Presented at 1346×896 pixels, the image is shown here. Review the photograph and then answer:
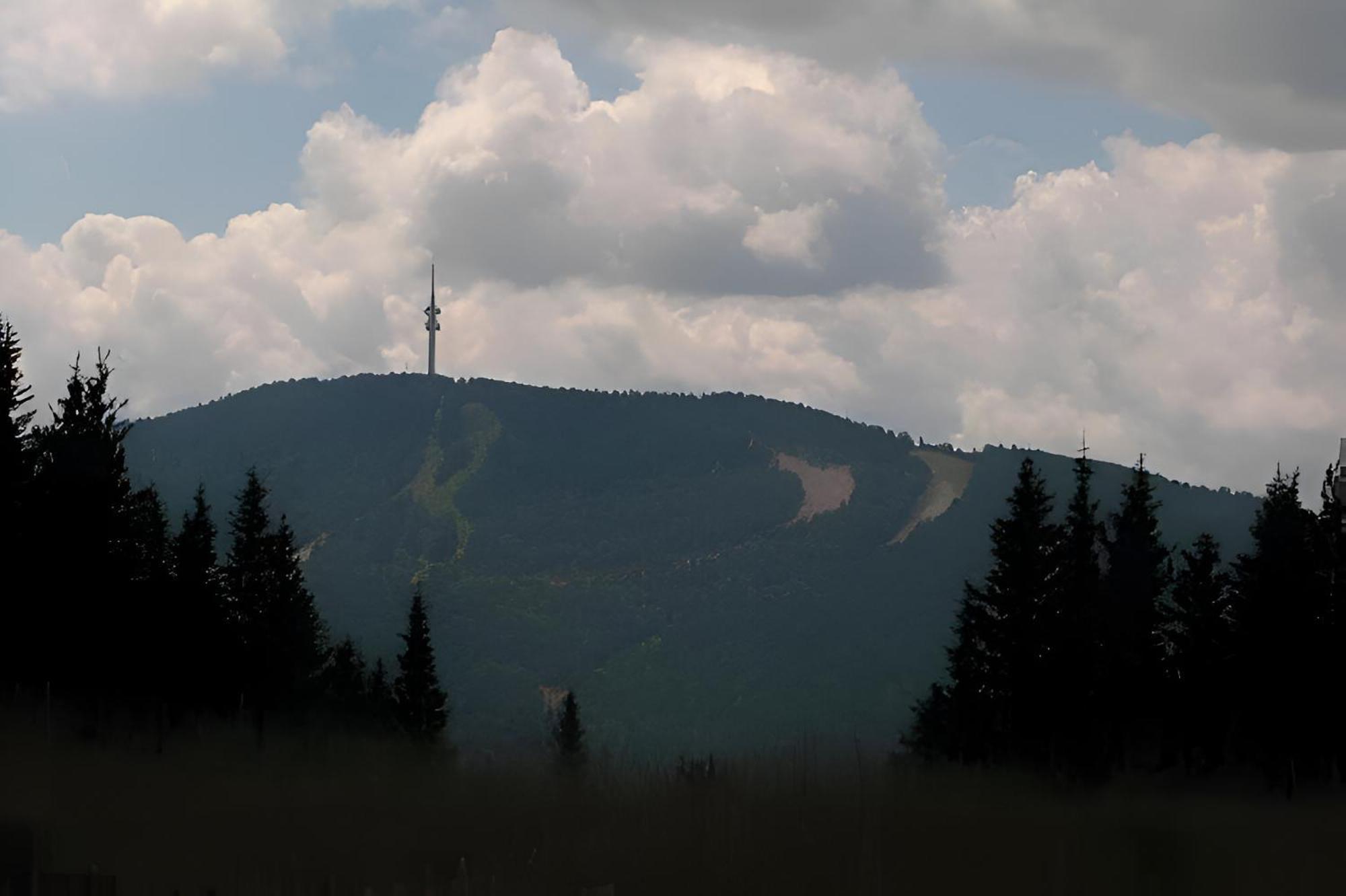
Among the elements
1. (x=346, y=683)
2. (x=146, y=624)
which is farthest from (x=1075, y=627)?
(x=346, y=683)

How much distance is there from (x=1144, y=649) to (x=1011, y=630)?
5843 mm

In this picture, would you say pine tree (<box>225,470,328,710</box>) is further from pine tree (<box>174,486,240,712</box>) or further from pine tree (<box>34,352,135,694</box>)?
pine tree (<box>34,352,135,694</box>)

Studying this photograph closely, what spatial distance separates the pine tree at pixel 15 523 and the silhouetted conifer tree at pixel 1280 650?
25694mm

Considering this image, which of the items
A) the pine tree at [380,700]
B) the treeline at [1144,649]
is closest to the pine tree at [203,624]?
the pine tree at [380,700]

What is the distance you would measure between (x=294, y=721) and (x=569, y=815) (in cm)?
758

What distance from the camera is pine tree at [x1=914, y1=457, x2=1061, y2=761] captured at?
46500 mm

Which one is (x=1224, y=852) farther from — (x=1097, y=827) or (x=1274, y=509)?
(x=1274, y=509)

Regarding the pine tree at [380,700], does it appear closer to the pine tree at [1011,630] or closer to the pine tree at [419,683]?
the pine tree at [419,683]

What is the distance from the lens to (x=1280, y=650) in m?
37.7

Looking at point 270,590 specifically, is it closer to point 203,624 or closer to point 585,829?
point 203,624

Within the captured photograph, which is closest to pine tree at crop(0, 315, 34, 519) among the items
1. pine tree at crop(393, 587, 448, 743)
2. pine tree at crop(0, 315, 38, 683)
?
pine tree at crop(0, 315, 38, 683)

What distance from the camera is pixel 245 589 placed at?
5878cm

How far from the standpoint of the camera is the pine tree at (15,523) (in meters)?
33.2

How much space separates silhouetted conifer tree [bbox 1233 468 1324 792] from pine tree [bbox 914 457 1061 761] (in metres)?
6.67
